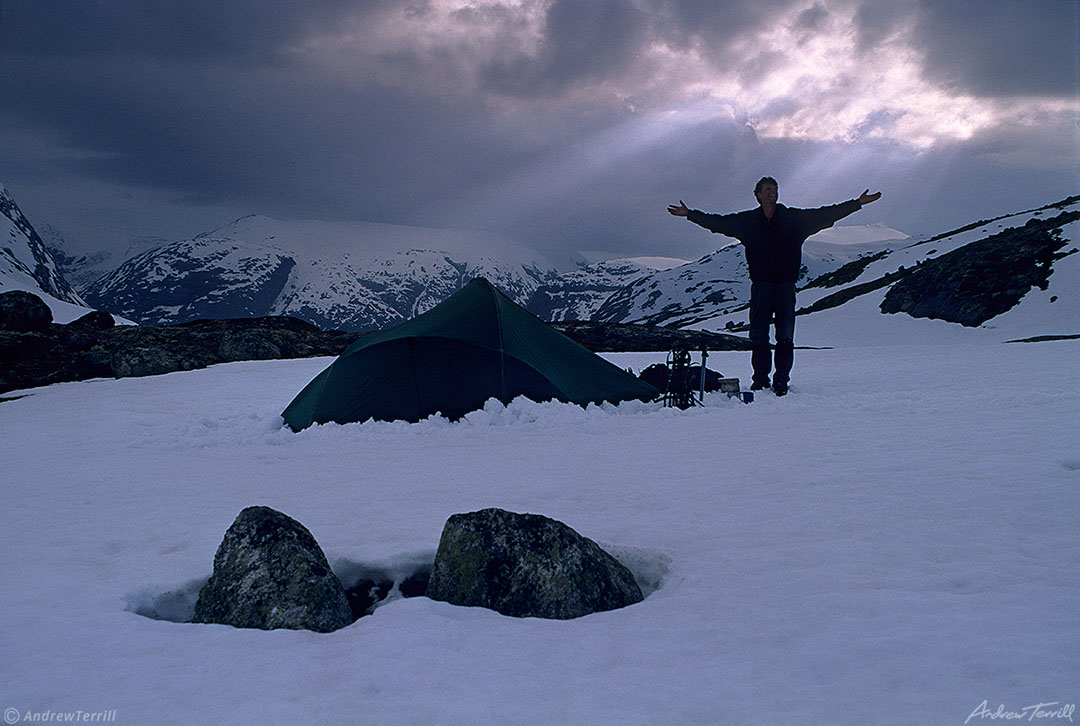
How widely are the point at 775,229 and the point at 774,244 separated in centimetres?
28

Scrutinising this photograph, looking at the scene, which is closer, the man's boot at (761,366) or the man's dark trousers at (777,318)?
the man's dark trousers at (777,318)

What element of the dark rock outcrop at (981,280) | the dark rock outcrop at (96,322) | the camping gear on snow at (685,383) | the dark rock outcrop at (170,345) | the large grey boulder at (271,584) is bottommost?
the large grey boulder at (271,584)

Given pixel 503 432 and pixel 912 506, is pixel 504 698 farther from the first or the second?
pixel 503 432

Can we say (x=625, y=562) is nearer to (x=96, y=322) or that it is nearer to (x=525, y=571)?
(x=525, y=571)

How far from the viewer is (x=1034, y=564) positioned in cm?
389

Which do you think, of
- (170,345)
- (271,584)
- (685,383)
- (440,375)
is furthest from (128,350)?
(271,584)

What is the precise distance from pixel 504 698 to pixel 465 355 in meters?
8.57

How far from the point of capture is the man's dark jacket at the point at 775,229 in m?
12.1

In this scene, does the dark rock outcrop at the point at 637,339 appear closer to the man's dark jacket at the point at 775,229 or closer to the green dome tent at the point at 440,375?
the man's dark jacket at the point at 775,229

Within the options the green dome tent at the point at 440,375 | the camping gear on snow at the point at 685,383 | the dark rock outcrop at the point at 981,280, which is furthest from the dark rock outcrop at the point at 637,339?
the green dome tent at the point at 440,375

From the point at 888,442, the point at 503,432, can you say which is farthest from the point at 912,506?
the point at 503,432

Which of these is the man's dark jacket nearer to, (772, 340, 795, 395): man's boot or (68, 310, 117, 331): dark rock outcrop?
(772, 340, 795, 395): man's boot

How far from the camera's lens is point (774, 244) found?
12.1 m

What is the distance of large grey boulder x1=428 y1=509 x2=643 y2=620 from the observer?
3844 mm
